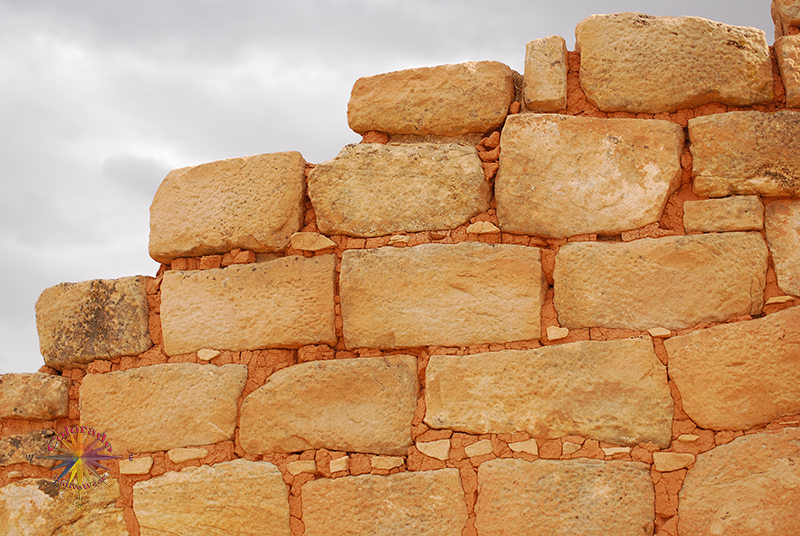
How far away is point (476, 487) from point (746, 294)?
1427mm

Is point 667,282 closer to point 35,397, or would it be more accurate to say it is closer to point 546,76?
point 546,76

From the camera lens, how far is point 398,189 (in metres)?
3.11

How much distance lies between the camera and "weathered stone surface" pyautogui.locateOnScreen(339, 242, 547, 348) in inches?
114

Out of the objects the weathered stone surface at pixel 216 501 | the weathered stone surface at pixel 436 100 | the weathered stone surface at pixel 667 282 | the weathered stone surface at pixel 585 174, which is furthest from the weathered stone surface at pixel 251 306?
the weathered stone surface at pixel 667 282

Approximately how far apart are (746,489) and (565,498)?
2.34ft

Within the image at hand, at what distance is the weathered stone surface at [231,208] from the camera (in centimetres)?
321

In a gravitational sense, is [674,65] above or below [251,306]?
above

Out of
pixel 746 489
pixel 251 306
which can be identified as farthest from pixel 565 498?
pixel 251 306

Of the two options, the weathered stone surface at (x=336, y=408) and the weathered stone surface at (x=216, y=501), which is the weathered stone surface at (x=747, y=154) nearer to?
the weathered stone surface at (x=336, y=408)

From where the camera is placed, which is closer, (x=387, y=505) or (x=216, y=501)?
(x=387, y=505)

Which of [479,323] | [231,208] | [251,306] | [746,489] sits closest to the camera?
[746,489]

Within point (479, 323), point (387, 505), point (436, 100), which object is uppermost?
point (436, 100)

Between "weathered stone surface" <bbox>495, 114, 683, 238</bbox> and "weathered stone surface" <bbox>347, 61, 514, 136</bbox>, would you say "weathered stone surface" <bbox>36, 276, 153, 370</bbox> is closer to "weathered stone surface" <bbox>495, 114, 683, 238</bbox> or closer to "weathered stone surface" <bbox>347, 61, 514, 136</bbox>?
"weathered stone surface" <bbox>347, 61, 514, 136</bbox>

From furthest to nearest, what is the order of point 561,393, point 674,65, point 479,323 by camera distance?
point 674,65, point 479,323, point 561,393
